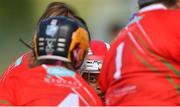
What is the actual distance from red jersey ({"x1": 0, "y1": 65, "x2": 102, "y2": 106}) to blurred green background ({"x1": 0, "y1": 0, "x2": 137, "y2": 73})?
7894 mm

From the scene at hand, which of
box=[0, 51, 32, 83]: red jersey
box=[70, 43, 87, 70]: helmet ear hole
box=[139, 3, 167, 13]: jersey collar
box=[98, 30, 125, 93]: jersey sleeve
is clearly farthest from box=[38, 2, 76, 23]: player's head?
box=[139, 3, 167, 13]: jersey collar

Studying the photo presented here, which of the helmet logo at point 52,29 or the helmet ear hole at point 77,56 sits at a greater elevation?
the helmet logo at point 52,29

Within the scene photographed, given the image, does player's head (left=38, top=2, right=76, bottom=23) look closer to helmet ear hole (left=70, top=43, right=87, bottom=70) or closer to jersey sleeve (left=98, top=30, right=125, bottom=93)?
helmet ear hole (left=70, top=43, right=87, bottom=70)

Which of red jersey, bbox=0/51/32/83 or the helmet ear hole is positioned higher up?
the helmet ear hole

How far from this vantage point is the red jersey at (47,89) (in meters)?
4.30

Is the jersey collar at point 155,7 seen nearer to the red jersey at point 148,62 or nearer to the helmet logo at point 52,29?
the red jersey at point 148,62

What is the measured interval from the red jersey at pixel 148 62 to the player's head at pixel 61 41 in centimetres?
35

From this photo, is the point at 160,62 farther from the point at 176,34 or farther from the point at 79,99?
the point at 79,99

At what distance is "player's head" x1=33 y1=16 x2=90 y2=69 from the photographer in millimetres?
4664

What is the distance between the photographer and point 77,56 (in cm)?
480

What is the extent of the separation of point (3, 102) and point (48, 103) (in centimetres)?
33

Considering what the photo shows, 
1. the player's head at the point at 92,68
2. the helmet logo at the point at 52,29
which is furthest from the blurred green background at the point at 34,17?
the helmet logo at the point at 52,29

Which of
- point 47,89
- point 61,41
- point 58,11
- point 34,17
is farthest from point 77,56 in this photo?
point 34,17

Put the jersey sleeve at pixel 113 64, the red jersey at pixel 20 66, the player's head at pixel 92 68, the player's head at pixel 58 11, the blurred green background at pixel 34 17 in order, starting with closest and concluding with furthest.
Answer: the jersey sleeve at pixel 113 64 → the red jersey at pixel 20 66 → the player's head at pixel 58 11 → the player's head at pixel 92 68 → the blurred green background at pixel 34 17
